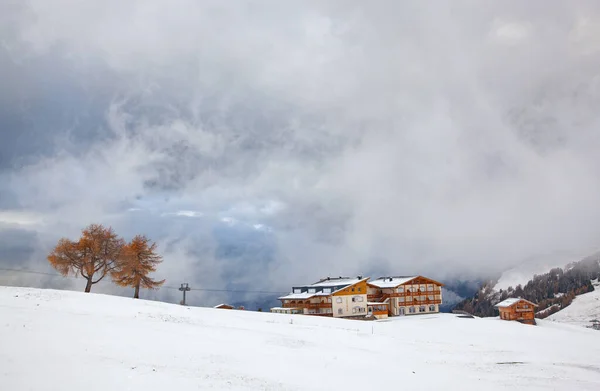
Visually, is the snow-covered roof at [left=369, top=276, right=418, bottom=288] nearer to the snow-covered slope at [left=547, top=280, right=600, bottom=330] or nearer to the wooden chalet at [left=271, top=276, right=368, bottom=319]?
the wooden chalet at [left=271, top=276, right=368, bottom=319]

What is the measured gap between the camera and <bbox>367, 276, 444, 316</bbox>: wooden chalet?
327ft

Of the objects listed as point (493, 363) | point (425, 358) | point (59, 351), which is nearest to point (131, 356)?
point (59, 351)

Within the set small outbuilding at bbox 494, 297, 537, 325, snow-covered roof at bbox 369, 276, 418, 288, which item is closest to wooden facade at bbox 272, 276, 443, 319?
snow-covered roof at bbox 369, 276, 418, 288

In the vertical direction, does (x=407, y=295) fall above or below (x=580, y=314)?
above

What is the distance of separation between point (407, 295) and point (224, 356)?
8181 cm

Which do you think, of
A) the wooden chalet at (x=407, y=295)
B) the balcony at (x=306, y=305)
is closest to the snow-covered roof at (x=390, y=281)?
the wooden chalet at (x=407, y=295)

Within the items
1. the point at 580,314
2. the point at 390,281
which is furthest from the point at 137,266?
the point at 580,314

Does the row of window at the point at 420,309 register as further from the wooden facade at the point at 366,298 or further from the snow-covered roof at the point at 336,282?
the snow-covered roof at the point at 336,282

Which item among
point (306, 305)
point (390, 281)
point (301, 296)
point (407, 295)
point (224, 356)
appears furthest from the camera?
point (390, 281)

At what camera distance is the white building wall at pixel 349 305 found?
9144 centimetres

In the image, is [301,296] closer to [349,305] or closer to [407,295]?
[349,305]

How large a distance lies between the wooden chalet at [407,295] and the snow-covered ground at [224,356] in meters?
48.3

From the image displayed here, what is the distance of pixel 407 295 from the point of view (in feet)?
332

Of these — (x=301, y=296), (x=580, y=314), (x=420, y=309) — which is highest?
(x=301, y=296)
